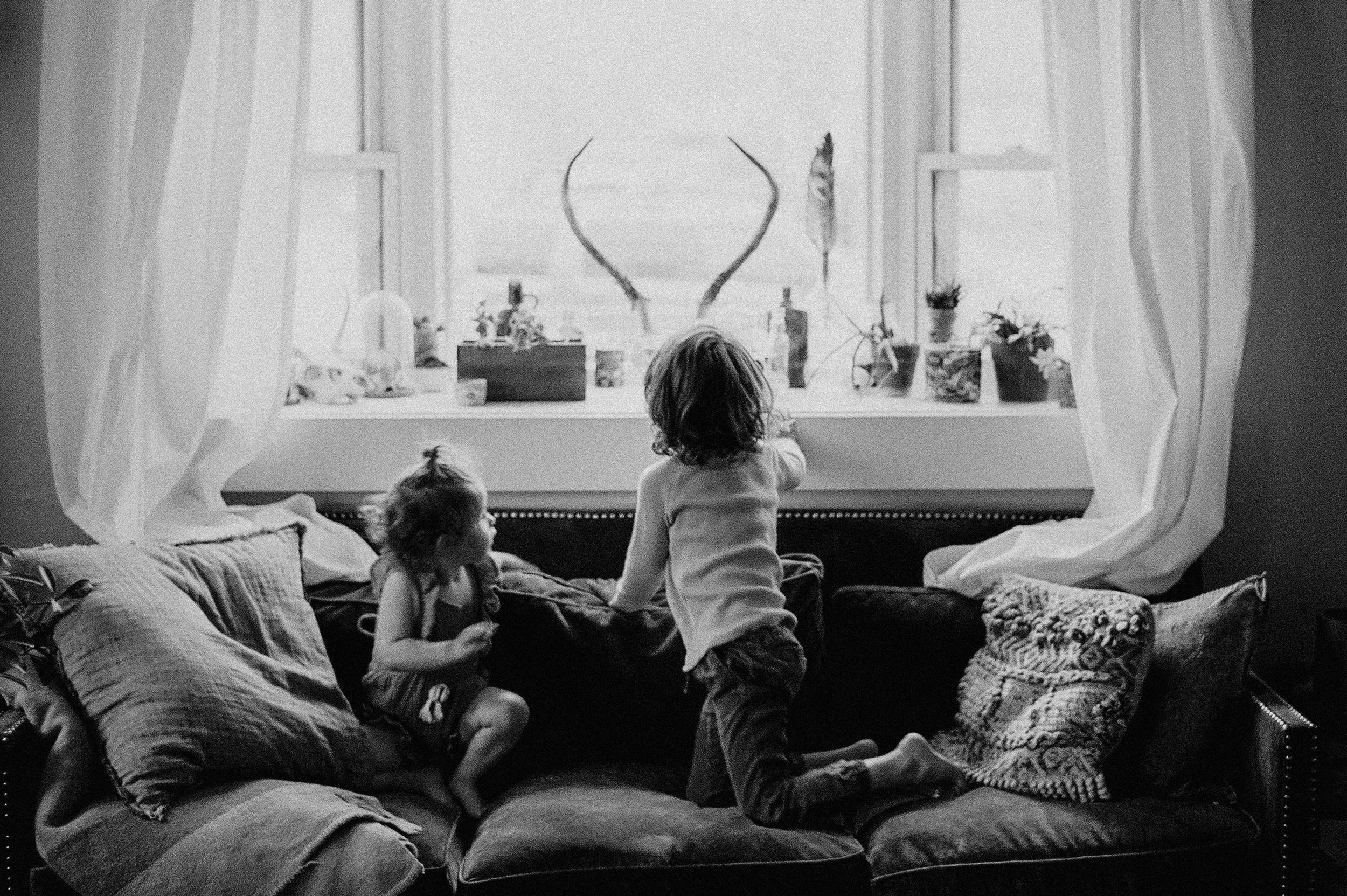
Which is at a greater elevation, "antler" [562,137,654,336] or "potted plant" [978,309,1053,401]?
"antler" [562,137,654,336]

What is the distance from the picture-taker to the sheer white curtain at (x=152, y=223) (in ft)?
9.68

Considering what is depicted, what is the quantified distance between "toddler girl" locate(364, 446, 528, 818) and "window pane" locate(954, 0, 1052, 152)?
5.20 feet

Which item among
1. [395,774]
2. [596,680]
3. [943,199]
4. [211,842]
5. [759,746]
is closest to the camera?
[211,842]

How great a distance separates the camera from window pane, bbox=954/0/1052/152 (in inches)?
136

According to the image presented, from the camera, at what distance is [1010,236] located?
351 centimetres

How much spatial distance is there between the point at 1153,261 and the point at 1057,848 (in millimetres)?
1213

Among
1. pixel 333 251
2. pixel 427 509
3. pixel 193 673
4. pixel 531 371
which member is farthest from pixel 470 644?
pixel 333 251

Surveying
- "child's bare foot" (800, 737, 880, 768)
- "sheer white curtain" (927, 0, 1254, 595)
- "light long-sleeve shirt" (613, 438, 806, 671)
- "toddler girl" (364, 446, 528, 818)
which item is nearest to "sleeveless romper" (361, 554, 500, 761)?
"toddler girl" (364, 446, 528, 818)

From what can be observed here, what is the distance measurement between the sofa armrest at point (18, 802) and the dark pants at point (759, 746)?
1.08 m

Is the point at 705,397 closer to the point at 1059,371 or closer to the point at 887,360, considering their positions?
the point at 887,360

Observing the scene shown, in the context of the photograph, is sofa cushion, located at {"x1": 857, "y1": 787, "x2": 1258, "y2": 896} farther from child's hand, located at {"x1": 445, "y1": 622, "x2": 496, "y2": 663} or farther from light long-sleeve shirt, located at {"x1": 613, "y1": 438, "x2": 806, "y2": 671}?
child's hand, located at {"x1": 445, "y1": 622, "x2": 496, "y2": 663}

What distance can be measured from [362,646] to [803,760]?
0.86m

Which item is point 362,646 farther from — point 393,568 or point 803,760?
point 803,760

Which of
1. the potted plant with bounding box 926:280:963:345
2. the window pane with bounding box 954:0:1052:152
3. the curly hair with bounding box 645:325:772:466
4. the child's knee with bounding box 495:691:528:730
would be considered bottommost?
the child's knee with bounding box 495:691:528:730
